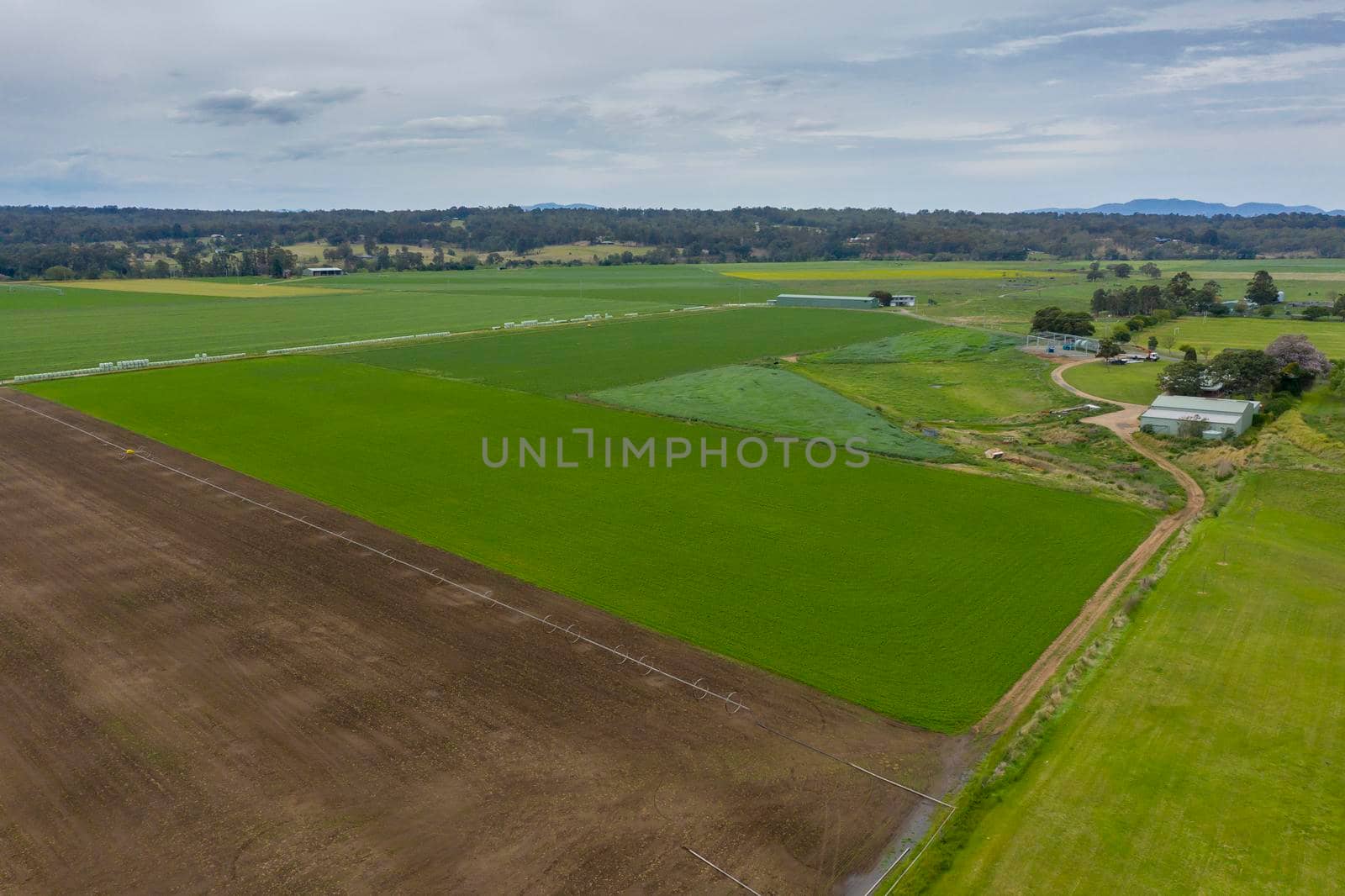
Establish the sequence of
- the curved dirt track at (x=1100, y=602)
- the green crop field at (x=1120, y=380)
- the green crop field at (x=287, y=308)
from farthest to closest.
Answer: the green crop field at (x=287, y=308) < the green crop field at (x=1120, y=380) < the curved dirt track at (x=1100, y=602)

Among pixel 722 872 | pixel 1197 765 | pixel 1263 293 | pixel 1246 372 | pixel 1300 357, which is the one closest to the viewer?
pixel 722 872

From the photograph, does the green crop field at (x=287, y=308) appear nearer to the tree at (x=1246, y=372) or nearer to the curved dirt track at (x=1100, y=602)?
the tree at (x=1246, y=372)

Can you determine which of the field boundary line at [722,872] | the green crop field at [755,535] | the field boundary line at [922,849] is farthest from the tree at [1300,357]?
the field boundary line at [722,872]

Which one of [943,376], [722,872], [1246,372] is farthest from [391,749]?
[943,376]

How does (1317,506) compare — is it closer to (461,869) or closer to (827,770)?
(827,770)

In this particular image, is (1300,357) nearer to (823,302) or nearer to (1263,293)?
(1263,293)

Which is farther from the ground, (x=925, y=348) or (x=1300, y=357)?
(x=1300, y=357)

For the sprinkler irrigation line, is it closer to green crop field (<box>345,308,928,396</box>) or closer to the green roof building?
green crop field (<box>345,308,928,396</box>)
